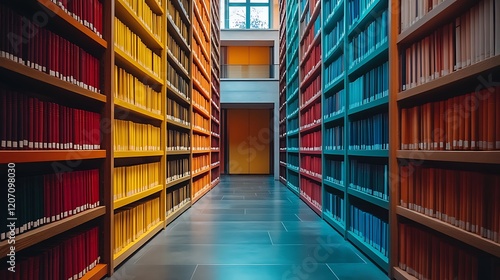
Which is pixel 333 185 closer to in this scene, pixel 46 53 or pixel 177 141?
pixel 177 141

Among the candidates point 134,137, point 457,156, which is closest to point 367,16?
point 457,156

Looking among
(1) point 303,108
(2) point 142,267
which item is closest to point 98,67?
(2) point 142,267

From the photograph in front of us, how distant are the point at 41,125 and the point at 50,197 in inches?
14.5

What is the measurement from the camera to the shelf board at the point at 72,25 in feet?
5.92

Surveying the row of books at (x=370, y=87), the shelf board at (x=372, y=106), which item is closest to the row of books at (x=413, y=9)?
Result: the row of books at (x=370, y=87)

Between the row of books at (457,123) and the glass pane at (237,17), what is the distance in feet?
41.6

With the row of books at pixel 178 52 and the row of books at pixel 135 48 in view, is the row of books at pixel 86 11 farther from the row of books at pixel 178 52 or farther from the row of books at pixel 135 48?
the row of books at pixel 178 52

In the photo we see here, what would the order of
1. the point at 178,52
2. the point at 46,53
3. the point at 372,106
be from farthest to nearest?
the point at 178,52, the point at 372,106, the point at 46,53

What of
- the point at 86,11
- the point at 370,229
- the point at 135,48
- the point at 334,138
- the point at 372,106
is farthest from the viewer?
the point at 334,138

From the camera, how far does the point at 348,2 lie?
11.9 feet

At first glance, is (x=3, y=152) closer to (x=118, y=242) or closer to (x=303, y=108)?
(x=118, y=242)

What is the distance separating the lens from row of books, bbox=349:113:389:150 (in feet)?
8.82

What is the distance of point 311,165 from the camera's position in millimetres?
5754

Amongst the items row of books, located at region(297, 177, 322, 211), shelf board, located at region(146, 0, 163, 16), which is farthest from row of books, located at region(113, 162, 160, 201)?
row of books, located at region(297, 177, 322, 211)
